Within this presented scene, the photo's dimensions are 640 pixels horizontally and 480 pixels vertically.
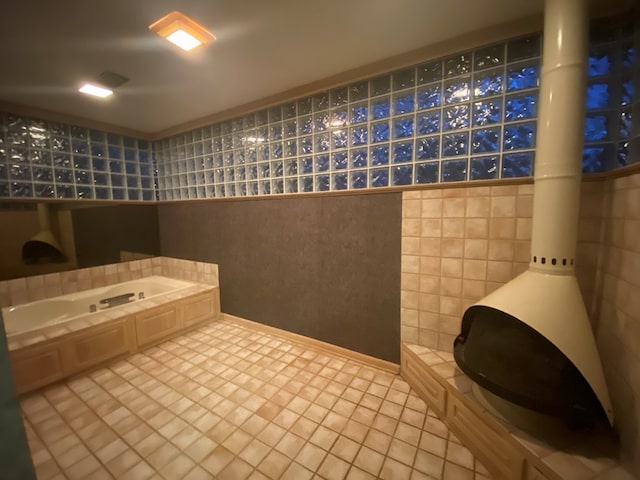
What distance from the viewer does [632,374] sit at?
1.10 metres

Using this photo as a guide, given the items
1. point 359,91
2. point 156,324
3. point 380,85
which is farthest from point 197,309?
point 380,85

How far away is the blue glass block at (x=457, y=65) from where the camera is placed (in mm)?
1695

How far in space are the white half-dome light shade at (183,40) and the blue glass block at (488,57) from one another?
172 centimetres

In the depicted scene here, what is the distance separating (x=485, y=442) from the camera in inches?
51.9

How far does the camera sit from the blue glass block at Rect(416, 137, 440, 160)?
72.1 inches

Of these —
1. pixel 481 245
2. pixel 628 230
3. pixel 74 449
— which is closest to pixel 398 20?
pixel 481 245

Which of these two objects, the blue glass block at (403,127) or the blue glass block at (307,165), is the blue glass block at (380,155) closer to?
the blue glass block at (403,127)

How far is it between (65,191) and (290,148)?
2421 mm

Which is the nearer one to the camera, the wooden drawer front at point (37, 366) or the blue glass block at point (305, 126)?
the wooden drawer front at point (37, 366)

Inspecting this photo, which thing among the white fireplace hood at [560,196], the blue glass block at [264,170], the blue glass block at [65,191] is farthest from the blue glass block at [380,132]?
the blue glass block at [65,191]

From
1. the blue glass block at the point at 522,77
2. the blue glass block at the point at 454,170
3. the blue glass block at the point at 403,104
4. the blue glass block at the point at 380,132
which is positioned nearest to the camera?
the blue glass block at the point at 522,77

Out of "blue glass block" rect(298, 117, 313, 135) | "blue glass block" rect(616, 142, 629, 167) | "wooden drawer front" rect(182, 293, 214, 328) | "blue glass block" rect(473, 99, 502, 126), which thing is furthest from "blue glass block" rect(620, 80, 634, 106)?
"wooden drawer front" rect(182, 293, 214, 328)

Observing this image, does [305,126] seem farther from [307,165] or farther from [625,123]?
[625,123]

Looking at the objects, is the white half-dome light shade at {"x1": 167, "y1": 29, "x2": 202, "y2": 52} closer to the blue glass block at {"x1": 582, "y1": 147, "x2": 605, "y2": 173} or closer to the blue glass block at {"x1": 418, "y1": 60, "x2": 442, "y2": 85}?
the blue glass block at {"x1": 418, "y1": 60, "x2": 442, "y2": 85}
